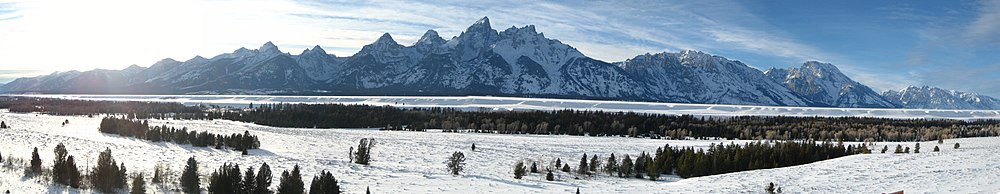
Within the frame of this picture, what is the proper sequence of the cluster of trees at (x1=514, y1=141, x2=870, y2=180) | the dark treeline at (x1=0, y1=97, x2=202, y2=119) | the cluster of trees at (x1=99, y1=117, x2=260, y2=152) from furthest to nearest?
the dark treeline at (x1=0, y1=97, x2=202, y2=119)
the cluster of trees at (x1=99, y1=117, x2=260, y2=152)
the cluster of trees at (x1=514, y1=141, x2=870, y2=180)

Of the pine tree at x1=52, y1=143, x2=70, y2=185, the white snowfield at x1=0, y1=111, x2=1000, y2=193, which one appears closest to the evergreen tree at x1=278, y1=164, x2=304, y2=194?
the white snowfield at x1=0, y1=111, x2=1000, y2=193

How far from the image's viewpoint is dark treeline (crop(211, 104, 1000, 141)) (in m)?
74.7

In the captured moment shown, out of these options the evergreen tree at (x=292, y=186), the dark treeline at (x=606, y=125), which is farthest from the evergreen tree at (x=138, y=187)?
the dark treeline at (x=606, y=125)

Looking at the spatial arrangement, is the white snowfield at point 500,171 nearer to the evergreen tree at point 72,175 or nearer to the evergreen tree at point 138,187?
the evergreen tree at point 72,175

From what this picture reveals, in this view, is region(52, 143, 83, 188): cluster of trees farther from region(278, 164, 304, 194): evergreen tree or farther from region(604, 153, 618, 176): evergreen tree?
region(604, 153, 618, 176): evergreen tree

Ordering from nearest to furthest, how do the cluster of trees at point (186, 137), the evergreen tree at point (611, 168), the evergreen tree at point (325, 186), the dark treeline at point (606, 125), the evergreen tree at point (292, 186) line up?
the evergreen tree at point (292, 186)
the evergreen tree at point (325, 186)
the evergreen tree at point (611, 168)
the cluster of trees at point (186, 137)
the dark treeline at point (606, 125)

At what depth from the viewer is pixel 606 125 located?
84.4 meters

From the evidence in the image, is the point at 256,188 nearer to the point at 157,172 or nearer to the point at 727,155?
the point at 157,172

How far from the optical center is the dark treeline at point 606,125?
245 ft

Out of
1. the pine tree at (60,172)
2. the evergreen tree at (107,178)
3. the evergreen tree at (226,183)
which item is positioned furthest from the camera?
the pine tree at (60,172)

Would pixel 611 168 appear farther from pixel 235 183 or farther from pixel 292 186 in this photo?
pixel 235 183

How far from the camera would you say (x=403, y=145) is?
51.3m

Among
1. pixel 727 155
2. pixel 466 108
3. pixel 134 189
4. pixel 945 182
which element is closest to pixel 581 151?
pixel 727 155

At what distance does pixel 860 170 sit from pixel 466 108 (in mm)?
105835
